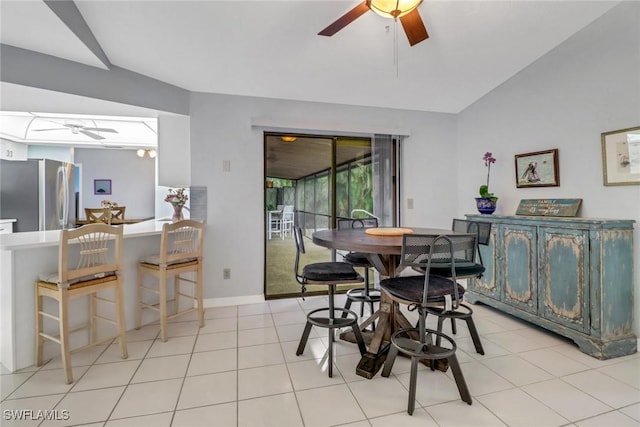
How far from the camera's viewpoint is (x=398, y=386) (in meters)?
1.98

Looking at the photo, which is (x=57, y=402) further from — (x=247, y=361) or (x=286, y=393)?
(x=286, y=393)

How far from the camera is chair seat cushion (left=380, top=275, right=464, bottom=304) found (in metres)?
1.85

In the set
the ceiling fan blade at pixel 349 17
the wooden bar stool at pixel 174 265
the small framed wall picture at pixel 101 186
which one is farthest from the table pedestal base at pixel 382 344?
the small framed wall picture at pixel 101 186

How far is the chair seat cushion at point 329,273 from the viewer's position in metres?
2.28

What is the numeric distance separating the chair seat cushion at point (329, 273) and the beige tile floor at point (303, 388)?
611 millimetres

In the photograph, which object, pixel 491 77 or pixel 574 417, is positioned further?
pixel 491 77

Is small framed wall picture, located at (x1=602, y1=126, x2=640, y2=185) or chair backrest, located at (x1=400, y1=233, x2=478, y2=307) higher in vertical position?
small framed wall picture, located at (x1=602, y1=126, x2=640, y2=185)

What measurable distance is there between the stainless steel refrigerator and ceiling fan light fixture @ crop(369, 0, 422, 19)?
4.57 m

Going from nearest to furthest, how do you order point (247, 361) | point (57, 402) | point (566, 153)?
1. point (57, 402)
2. point (247, 361)
3. point (566, 153)

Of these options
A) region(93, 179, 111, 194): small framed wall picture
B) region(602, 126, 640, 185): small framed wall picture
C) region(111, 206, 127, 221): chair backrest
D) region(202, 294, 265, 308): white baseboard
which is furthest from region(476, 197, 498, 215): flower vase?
region(93, 179, 111, 194): small framed wall picture

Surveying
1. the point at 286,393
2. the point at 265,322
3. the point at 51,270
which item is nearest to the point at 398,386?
the point at 286,393

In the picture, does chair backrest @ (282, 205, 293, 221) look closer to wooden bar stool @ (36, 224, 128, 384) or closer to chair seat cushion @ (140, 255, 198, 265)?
chair seat cushion @ (140, 255, 198, 265)

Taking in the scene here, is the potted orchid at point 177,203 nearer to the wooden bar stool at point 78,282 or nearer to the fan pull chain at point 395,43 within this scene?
the wooden bar stool at point 78,282

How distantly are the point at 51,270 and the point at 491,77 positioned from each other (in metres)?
4.50
